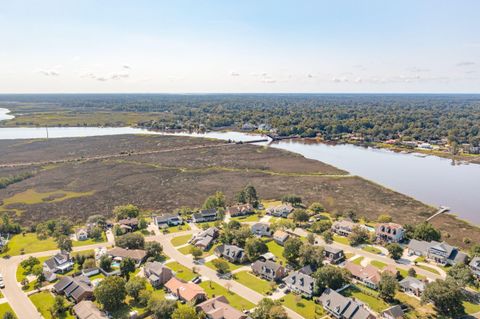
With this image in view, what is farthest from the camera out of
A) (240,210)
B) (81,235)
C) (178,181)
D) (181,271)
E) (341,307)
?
(178,181)

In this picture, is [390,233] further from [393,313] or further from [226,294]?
[226,294]

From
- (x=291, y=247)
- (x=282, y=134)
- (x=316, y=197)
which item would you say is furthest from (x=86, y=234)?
(x=282, y=134)

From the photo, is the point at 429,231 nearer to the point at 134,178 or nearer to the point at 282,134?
the point at 134,178

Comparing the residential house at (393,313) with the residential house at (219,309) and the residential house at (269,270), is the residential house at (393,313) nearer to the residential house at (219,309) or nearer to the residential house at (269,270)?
the residential house at (269,270)

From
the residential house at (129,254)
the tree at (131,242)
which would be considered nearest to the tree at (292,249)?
the residential house at (129,254)

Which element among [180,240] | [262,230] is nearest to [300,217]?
[262,230]

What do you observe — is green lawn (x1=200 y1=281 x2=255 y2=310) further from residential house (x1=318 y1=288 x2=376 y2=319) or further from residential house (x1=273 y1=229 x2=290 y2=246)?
residential house (x1=273 y1=229 x2=290 y2=246)
